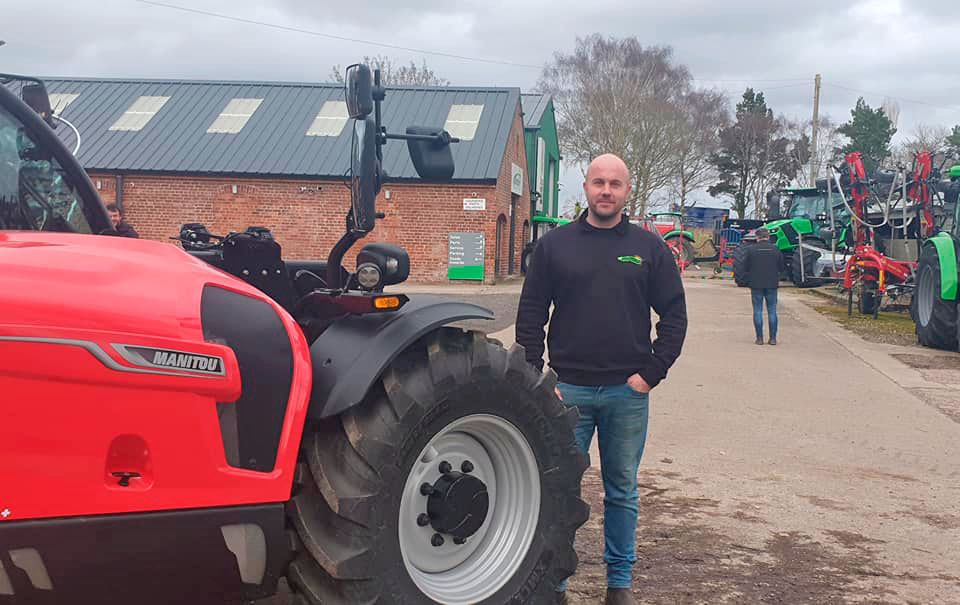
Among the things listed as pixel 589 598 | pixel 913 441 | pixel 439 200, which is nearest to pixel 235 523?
pixel 589 598

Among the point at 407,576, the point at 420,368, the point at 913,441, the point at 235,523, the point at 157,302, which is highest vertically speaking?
the point at 157,302

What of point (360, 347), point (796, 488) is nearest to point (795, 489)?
point (796, 488)

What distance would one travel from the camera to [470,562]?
3406 millimetres

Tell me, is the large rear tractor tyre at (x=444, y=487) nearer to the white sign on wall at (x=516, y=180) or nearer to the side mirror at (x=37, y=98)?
the side mirror at (x=37, y=98)

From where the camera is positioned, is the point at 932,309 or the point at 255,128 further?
the point at 255,128

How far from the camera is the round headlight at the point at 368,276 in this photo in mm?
3164

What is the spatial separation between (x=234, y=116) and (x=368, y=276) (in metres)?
27.4

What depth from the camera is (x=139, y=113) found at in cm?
2908

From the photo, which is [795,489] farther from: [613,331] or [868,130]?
[868,130]

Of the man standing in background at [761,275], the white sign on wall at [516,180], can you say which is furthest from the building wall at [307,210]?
the man standing in background at [761,275]

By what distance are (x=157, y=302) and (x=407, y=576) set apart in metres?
1.20

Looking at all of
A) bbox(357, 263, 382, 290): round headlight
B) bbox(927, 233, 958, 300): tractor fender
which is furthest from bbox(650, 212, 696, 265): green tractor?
bbox(357, 263, 382, 290): round headlight

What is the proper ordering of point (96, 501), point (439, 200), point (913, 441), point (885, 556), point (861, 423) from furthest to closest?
point (439, 200) → point (861, 423) → point (913, 441) → point (885, 556) → point (96, 501)

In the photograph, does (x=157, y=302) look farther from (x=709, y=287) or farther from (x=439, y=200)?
(x=709, y=287)
